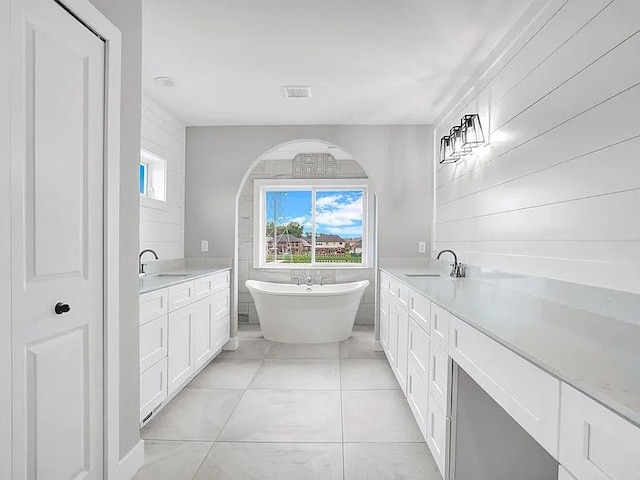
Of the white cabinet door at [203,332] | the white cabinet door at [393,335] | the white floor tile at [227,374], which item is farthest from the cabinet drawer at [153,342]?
the white cabinet door at [393,335]

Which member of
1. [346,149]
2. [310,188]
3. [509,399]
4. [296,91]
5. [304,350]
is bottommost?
[304,350]

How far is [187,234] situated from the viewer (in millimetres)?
4344

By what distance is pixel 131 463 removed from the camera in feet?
6.54

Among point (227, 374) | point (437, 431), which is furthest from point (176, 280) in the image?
point (437, 431)

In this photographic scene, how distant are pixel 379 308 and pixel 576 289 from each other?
107 inches

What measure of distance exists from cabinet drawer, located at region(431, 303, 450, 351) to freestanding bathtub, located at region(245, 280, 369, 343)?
8.43 feet

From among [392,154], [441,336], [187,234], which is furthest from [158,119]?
[441,336]

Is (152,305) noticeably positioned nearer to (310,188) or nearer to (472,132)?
(472,132)

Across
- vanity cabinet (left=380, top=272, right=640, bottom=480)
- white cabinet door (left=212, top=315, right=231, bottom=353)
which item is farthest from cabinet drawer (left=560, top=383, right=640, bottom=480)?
white cabinet door (left=212, top=315, right=231, bottom=353)

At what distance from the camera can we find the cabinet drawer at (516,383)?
963 mm

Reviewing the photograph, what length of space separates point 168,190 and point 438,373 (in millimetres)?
3061

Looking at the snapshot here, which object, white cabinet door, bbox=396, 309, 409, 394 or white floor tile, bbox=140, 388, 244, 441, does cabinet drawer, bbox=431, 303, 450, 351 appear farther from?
white floor tile, bbox=140, 388, 244, 441

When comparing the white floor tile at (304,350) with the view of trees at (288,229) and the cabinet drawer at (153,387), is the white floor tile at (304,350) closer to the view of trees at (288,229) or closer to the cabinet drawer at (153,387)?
the cabinet drawer at (153,387)
